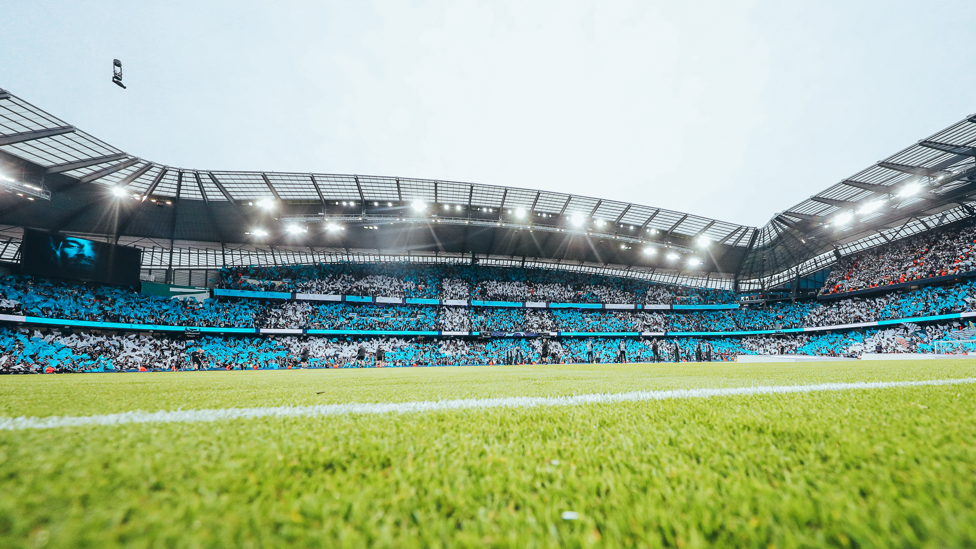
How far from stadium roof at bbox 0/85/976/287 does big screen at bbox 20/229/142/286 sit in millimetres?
1215

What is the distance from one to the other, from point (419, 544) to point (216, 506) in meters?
0.64

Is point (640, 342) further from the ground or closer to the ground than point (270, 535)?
closer to the ground

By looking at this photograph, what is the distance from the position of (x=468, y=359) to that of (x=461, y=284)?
28.1 feet

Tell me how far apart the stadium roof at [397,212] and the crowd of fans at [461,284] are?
2080mm

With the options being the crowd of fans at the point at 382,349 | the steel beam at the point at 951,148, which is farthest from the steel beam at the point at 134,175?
the steel beam at the point at 951,148

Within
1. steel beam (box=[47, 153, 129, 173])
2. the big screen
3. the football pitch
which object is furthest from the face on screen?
the football pitch

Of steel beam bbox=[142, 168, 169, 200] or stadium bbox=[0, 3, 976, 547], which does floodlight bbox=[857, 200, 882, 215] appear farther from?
steel beam bbox=[142, 168, 169, 200]

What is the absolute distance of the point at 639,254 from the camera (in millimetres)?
35188

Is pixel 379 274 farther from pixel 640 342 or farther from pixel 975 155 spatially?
pixel 975 155

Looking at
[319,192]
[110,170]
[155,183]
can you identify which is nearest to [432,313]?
[319,192]

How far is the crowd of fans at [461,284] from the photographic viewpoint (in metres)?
31.0

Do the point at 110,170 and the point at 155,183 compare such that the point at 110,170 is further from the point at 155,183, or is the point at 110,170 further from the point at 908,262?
the point at 908,262

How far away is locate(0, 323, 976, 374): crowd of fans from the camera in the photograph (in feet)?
66.1

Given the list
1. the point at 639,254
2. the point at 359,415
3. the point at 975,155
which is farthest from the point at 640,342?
the point at 359,415
